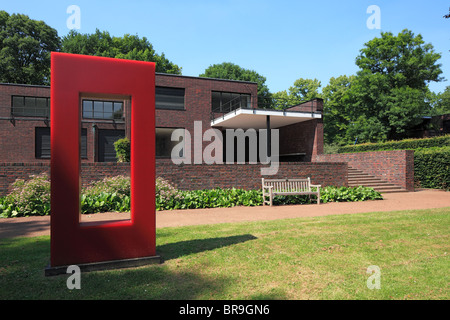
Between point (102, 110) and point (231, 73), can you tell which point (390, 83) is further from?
point (102, 110)

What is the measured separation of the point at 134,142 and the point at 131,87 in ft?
2.50

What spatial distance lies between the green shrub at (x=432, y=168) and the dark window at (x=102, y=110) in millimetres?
19178

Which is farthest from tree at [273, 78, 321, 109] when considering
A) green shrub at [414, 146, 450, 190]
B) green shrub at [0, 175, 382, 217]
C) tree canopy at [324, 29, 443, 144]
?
green shrub at [0, 175, 382, 217]

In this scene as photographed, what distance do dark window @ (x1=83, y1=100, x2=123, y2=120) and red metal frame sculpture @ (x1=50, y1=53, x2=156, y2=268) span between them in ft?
59.9

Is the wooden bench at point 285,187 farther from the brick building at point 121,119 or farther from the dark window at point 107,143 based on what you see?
the dark window at point 107,143

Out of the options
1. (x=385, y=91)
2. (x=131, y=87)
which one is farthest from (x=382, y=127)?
(x=131, y=87)

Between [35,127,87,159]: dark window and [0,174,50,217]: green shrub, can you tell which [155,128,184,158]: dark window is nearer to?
[35,127,87,159]: dark window

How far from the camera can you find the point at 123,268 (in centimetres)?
379

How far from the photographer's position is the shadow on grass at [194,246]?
4.34 meters

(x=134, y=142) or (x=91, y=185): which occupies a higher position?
(x=134, y=142)

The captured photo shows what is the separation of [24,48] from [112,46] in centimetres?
1003

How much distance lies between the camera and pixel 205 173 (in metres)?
11.3

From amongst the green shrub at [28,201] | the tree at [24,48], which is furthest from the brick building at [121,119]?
the tree at [24,48]
